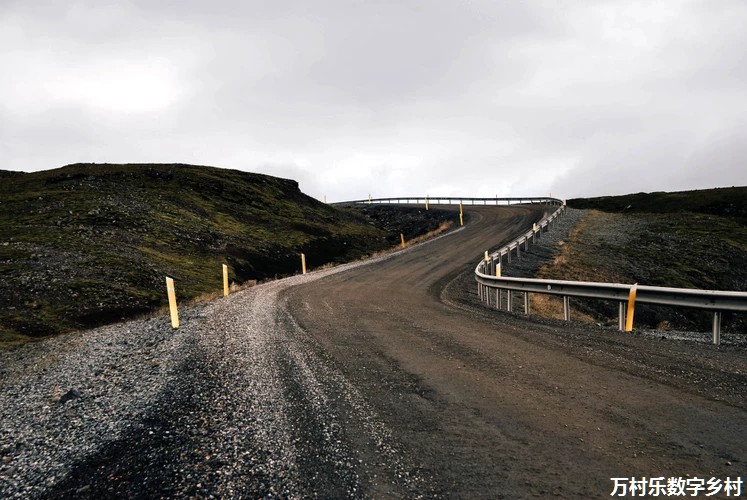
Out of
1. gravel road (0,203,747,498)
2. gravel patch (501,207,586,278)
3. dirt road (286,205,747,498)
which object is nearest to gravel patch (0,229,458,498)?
gravel road (0,203,747,498)

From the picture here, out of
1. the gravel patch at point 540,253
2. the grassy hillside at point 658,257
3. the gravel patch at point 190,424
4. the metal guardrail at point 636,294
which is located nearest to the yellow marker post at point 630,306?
the metal guardrail at point 636,294

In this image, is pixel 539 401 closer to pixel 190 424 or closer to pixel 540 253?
pixel 190 424

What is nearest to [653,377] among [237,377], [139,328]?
[237,377]

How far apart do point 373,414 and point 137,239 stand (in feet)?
88.5

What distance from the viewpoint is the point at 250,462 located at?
4250 mm

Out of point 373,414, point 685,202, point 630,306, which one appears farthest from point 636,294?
point 685,202

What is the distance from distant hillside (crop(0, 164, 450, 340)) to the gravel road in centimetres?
951

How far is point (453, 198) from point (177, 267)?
4225 centimetres

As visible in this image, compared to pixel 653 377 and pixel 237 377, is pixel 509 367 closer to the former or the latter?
pixel 653 377

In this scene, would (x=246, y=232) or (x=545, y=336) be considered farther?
(x=246, y=232)

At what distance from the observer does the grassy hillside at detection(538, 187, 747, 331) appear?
62.1 ft

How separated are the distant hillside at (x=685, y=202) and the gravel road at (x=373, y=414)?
50.8 metres

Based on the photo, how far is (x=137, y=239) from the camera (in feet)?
92.6

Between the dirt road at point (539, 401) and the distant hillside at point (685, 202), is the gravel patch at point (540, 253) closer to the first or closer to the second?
the dirt road at point (539, 401)
